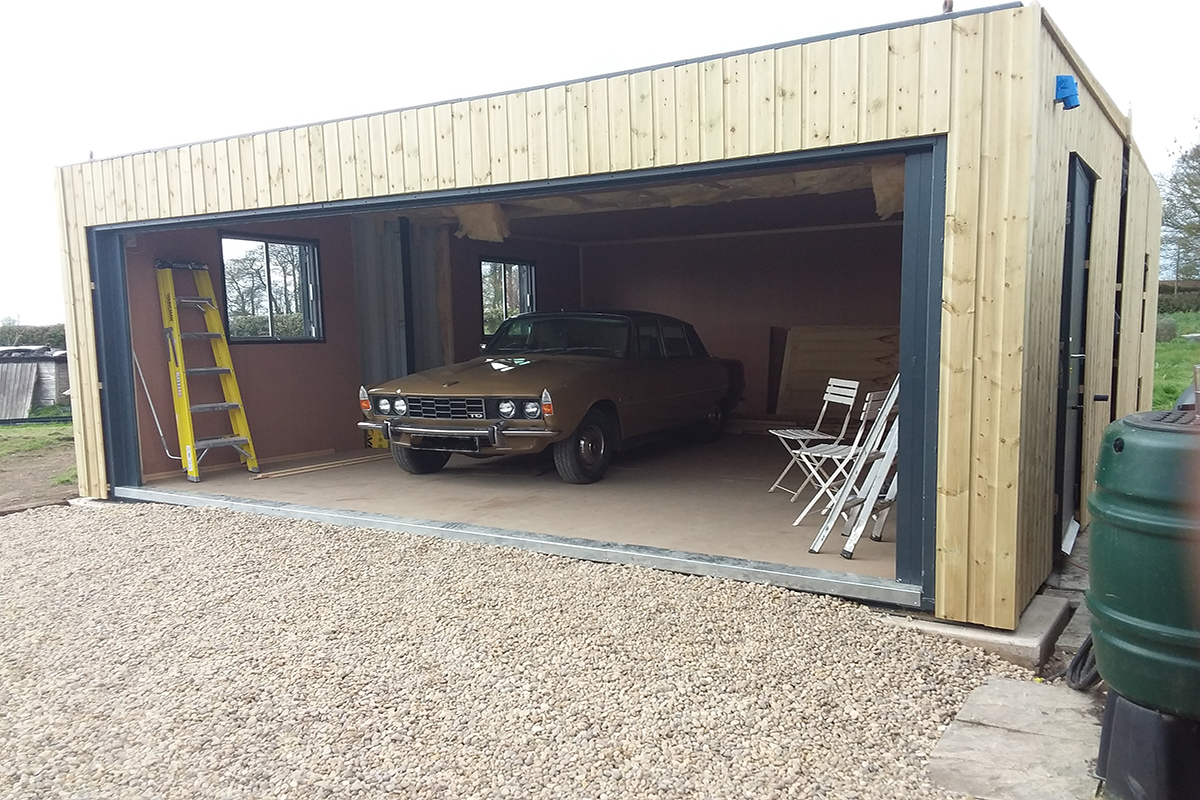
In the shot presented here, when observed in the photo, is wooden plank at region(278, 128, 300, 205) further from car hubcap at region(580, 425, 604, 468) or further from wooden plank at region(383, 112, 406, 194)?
car hubcap at region(580, 425, 604, 468)

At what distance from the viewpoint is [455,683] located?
3.36 meters

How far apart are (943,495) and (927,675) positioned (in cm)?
82

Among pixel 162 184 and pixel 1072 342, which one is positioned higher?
pixel 162 184

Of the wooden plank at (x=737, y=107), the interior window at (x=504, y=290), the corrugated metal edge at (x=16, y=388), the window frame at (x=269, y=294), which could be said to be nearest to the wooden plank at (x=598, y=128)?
the wooden plank at (x=737, y=107)

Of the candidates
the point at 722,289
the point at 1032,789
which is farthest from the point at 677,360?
the point at 1032,789

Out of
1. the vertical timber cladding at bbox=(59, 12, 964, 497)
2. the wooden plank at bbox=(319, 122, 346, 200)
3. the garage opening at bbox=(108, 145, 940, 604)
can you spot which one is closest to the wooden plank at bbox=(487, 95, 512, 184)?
the vertical timber cladding at bbox=(59, 12, 964, 497)

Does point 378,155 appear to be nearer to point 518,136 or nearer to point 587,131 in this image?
point 518,136

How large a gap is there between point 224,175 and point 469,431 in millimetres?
2588

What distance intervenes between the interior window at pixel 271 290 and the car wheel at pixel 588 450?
3.51 metres

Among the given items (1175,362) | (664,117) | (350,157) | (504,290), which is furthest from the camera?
(1175,362)

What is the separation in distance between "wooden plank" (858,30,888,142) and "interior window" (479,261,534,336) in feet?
25.1

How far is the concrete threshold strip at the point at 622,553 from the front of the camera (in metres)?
4.11

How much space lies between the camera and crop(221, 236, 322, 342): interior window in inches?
324

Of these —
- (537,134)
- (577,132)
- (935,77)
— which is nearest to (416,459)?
(537,134)
